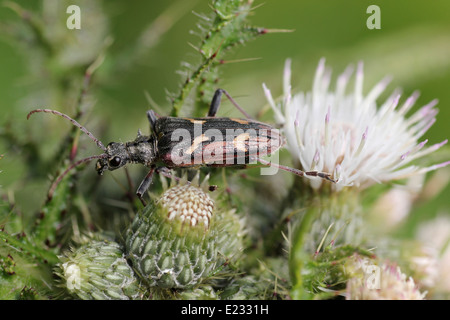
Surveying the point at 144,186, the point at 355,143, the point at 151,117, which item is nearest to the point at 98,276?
the point at 144,186

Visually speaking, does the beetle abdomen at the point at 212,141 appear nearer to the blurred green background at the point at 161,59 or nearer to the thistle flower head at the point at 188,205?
the blurred green background at the point at 161,59

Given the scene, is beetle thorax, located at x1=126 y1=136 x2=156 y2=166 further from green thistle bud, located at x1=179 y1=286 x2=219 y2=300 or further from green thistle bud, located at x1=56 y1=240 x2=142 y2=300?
green thistle bud, located at x1=179 y1=286 x2=219 y2=300

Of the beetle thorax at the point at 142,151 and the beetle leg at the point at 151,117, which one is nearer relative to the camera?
the beetle thorax at the point at 142,151

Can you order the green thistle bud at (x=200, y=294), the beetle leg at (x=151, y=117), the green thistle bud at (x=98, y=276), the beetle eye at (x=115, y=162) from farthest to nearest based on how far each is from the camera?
1. the beetle leg at (x=151, y=117)
2. the beetle eye at (x=115, y=162)
3. the green thistle bud at (x=200, y=294)
4. the green thistle bud at (x=98, y=276)

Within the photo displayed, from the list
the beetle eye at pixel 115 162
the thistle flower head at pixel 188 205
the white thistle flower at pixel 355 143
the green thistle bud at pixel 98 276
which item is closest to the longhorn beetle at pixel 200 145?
the beetle eye at pixel 115 162

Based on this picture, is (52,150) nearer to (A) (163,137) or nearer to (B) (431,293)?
(A) (163,137)

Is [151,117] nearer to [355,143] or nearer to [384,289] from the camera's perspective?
[355,143]

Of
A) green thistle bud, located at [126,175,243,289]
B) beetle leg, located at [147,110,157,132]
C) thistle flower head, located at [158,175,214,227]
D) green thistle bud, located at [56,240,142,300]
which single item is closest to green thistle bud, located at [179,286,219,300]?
green thistle bud, located at [126,175,243,289]
